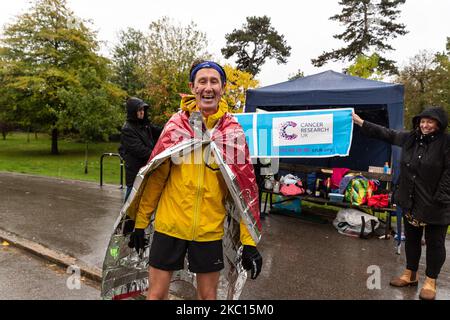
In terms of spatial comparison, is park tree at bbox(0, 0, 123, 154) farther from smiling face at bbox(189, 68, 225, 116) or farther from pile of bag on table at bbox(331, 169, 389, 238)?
smiling face at bbox(189, 68, 225, 116)

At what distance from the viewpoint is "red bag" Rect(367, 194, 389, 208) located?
604cm

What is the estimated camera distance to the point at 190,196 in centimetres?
229

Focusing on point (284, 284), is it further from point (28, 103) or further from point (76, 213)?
point (28, 103)

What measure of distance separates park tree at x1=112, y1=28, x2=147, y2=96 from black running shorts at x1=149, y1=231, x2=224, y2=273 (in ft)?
104

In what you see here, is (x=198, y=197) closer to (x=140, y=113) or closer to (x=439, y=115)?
(x=439, y=115)

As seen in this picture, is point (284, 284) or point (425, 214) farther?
point (284, 284)

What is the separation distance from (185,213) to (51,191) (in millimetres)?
8339

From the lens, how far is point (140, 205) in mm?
2492

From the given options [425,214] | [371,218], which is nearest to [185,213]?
[425,214]

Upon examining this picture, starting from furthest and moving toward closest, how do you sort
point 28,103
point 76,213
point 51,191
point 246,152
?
point 28,103 < point 51,191 < point 76,213 < point 246,152

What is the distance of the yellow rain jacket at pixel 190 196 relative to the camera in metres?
2.29

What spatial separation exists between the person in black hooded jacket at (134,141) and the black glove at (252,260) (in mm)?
2926

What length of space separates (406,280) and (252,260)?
2664mm

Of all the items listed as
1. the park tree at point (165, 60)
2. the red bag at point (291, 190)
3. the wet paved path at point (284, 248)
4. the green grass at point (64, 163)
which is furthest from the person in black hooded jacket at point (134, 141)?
the park tree at point (165, 60)
